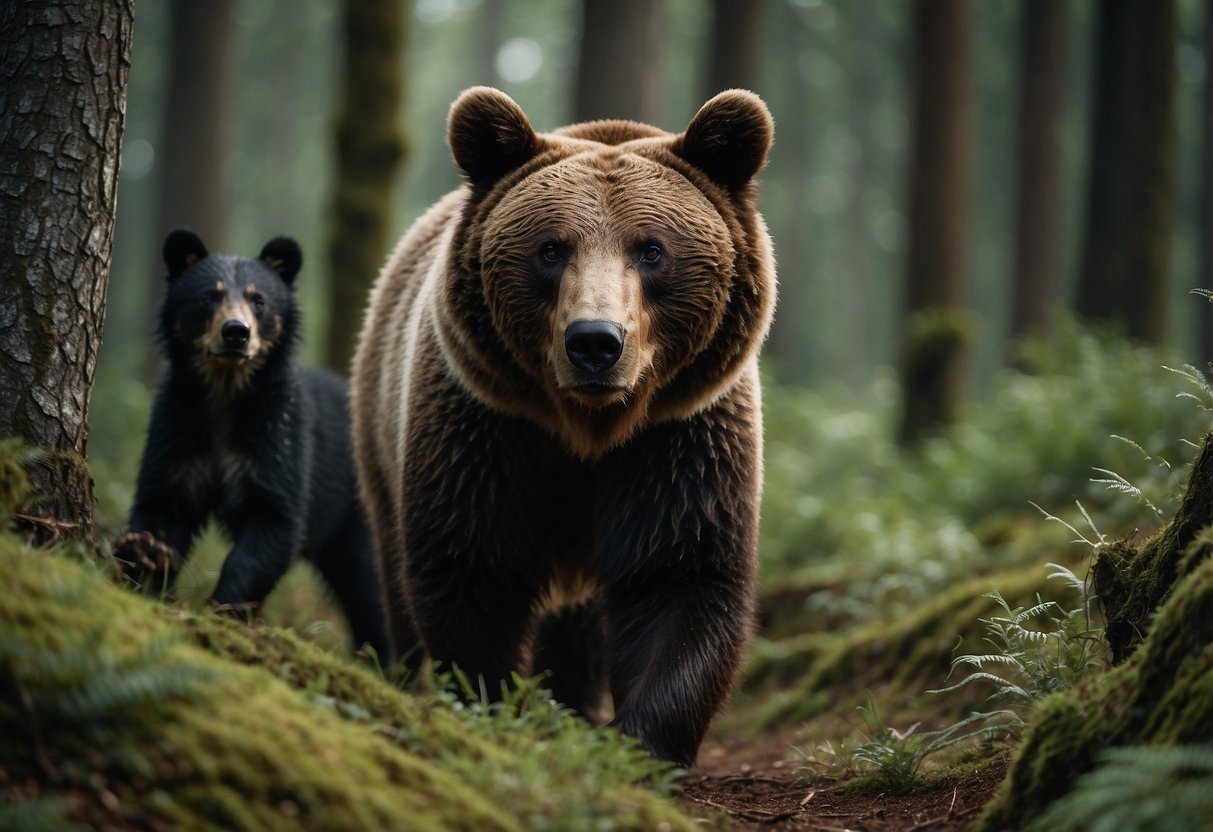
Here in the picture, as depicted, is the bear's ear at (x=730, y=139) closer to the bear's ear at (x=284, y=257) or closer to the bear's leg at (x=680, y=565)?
the bear's leg at (x=680, y=565)

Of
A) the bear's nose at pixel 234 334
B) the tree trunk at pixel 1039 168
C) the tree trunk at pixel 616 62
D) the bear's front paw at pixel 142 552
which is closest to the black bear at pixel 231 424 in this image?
the bear's nose at pixel 234 334

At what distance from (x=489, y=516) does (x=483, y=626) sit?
0.47 m

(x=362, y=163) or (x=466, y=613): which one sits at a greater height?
(x=362, y=163)

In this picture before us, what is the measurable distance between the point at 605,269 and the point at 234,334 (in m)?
2.40

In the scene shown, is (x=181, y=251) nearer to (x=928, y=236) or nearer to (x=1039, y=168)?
(x=928, y=236)

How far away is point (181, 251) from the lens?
6.59 metres

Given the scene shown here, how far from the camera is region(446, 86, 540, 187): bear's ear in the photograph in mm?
4992

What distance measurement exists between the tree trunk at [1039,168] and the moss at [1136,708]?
1904 cm

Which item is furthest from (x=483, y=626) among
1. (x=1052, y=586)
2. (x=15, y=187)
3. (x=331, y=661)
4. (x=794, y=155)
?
(x=794, y=155)

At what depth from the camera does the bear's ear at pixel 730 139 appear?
4949 mm

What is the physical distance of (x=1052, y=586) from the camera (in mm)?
6531

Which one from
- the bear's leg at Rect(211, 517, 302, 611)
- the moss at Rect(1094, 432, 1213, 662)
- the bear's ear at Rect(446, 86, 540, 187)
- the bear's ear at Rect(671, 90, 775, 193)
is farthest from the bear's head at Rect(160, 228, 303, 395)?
the moss at Rect(1094, 432, 1213, 662)

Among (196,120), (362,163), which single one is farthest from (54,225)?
(196,120)

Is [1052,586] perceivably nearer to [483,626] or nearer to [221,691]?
[483,626]
